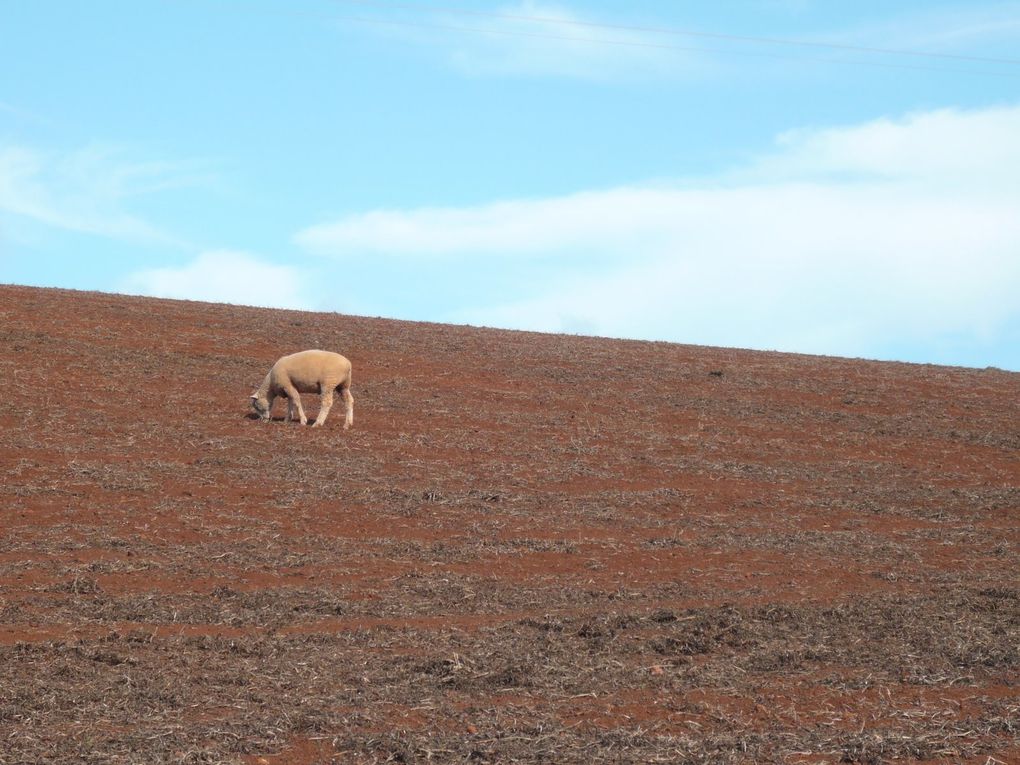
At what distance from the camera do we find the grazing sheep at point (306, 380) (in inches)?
805

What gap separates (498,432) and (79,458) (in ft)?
23.1

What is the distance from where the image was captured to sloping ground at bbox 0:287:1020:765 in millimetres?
8406

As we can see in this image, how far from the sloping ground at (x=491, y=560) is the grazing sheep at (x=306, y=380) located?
0.50 m

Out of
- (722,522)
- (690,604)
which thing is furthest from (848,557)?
(690,604)

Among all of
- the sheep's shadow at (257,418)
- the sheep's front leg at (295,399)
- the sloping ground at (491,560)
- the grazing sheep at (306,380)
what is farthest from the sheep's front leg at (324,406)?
the sheep's shadow at (257,418)

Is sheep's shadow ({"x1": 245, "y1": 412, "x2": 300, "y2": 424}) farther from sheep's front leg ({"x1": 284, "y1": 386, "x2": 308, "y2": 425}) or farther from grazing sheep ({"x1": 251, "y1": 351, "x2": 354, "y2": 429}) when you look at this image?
sheep's front leg ({"x1": 284, "y1": 386, "x2": 308, "y2": 425})

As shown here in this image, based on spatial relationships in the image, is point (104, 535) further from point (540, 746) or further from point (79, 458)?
point (540, 746)

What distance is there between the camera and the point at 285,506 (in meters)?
15.9

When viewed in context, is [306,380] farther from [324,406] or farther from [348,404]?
[348,404]

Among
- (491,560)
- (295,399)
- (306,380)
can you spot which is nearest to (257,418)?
(295,399)

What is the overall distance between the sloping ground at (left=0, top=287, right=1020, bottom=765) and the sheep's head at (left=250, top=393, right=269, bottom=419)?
41 centimetres

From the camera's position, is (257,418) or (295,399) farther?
(257,418)

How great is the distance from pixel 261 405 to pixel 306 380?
891 mm

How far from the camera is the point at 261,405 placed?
2064 cm
